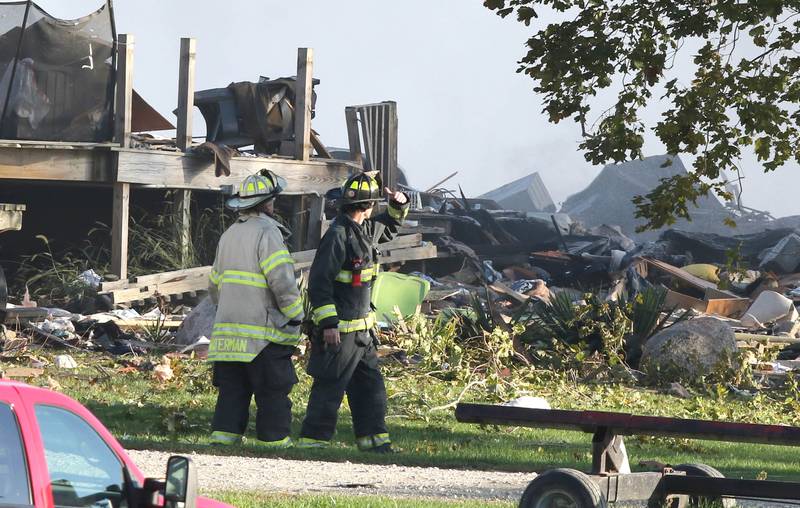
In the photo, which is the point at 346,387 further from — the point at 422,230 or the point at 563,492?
the point at 422,230

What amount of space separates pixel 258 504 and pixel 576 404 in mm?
6514

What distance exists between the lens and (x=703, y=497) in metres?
7.01

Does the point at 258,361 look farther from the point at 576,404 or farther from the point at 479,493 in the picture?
the point at 576,404

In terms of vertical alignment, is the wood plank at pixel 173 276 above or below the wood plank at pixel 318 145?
below

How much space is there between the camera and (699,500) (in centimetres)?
706

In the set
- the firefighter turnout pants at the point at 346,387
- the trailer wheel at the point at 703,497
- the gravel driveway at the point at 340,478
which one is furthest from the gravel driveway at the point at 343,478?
the trailer wheel at the point at 703,497

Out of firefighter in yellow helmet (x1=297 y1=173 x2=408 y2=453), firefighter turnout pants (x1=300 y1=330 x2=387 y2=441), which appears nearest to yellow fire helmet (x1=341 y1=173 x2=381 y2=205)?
firefighter in yellow helmet (x1=297 y1=173 x2=408 y2=453)

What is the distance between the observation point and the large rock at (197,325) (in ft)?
54.3

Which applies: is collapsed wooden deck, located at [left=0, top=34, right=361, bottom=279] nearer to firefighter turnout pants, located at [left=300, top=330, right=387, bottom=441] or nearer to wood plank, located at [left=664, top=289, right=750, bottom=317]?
wood plank, located at [left=664, top=289, right=750, bottom=317]

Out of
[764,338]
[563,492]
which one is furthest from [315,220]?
[563,492]

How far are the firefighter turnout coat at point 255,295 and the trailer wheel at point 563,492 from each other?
2971 millimetres

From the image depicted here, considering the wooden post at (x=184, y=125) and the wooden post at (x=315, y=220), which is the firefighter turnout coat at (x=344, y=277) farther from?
the wooden post at (x=315, y=220)

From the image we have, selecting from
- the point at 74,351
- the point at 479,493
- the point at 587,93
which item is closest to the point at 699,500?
the point at 479,493

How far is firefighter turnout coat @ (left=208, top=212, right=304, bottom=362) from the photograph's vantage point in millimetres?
8742
